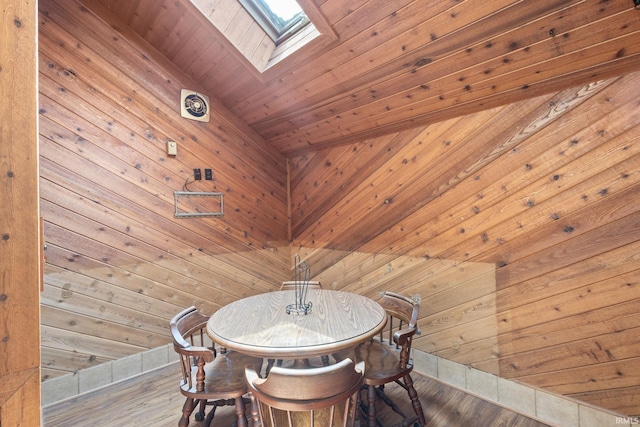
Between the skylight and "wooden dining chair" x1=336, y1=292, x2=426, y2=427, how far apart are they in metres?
2.44

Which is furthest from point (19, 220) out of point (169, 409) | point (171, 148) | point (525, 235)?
point (525, 235)

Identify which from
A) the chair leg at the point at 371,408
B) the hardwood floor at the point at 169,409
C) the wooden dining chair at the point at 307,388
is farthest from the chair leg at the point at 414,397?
the wooden dining chair at the point at 307,388

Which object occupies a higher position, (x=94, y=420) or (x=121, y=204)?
(x=121, y=204)

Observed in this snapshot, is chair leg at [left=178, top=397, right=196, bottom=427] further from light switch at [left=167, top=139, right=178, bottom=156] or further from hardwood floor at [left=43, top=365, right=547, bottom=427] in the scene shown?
light switch at [left=167, top=139, right=178, bottom=156]

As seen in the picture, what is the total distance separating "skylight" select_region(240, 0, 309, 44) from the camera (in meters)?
2.51

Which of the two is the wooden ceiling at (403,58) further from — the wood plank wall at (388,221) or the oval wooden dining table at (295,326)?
the oval wooden dining table at (295,326)

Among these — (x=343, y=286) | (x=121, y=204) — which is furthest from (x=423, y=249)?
(x=121, y=204)

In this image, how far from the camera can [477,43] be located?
5.78ft

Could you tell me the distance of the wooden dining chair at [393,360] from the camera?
1787 mm

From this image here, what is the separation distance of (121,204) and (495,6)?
3.10m

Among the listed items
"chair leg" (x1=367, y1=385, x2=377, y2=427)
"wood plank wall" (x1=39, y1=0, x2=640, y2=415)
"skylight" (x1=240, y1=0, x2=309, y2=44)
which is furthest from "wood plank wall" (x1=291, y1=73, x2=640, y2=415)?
"skylight" (x1=240, y1=0, x2=309, y2=44)

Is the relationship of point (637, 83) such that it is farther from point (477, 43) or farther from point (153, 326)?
point (153, 326)

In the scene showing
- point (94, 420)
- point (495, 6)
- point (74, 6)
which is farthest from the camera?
point (74, 6)

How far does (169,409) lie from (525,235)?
2942mm
